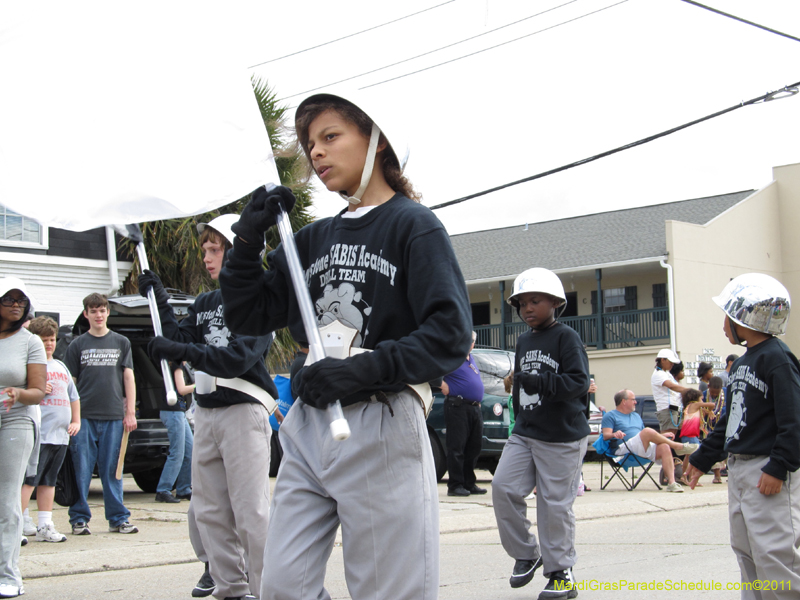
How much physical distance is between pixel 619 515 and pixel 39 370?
6.45 meters

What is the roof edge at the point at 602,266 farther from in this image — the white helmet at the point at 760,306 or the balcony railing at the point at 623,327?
the white helmet at the point at 760,306

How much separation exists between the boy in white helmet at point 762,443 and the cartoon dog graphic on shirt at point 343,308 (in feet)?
7.62

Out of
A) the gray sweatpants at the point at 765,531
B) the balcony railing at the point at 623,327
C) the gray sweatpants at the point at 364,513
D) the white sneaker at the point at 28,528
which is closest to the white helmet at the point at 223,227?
the gray sweatpants at the point at 364,513

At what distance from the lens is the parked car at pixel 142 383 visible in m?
10.9

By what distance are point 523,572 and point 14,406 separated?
132 inches

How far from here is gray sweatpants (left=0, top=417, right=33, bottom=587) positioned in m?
5.70

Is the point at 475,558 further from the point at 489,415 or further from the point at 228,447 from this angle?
the point at 489,415

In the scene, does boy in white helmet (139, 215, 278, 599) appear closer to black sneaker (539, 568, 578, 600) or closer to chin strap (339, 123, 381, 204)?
black sneaker (539, 568, 578, 600)

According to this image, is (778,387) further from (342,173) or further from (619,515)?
(619,515)

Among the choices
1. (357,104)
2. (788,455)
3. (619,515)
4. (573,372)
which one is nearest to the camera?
(357,104)

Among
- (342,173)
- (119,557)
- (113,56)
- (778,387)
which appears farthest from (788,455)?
(119,557)

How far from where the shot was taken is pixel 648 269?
104ft

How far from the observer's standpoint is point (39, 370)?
19.8ft

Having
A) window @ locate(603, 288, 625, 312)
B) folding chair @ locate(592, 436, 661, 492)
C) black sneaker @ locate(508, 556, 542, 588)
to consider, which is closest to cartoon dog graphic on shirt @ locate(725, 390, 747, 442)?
black sneaker @ locate(508, 556, 542, 588)
